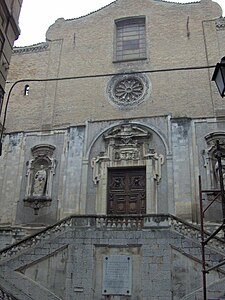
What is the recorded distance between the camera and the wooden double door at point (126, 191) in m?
15.2

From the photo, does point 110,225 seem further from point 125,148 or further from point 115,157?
point 125,148

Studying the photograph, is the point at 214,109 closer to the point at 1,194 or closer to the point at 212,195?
the point at 212,195

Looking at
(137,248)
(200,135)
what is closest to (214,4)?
(200,135)

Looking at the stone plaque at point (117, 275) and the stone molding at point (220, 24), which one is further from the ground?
the stone molding at point (220, 24)

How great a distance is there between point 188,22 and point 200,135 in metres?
6.15

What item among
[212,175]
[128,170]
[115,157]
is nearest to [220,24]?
[212,175]

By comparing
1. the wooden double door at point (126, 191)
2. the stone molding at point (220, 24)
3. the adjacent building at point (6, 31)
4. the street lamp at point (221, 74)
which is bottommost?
the street lamp at point (221, 74)

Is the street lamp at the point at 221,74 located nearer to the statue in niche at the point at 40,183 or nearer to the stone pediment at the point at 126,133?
the stone pediment at the point at 126,133

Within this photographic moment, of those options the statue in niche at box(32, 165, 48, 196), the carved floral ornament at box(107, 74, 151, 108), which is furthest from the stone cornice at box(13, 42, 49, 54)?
the statue in niche at box(32, 165, 48, 196)

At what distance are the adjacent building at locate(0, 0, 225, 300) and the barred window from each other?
0.06 meters

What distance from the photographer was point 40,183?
15.9 m

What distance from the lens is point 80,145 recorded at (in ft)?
53.4

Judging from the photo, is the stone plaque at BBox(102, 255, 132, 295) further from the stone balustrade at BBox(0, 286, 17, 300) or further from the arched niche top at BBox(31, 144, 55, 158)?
the arched niche top at BBox(31, 144, 55, 158)

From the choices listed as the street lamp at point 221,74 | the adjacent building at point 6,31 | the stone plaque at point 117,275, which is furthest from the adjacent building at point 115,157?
the street lamp at point 221,74
